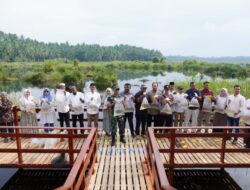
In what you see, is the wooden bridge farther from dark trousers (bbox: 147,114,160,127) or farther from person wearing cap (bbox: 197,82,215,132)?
person wearing cap (bbox: 197,82,215,132)

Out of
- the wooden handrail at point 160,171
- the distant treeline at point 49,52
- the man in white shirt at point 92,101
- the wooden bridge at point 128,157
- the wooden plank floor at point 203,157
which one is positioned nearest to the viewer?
the wooden handrail at point 160,171

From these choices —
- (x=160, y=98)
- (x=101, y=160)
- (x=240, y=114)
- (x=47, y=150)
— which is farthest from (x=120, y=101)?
(x=240, y=114)

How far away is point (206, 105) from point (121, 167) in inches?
Result: 138

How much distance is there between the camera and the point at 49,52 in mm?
122562

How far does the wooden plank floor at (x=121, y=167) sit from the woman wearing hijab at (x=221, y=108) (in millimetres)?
2356

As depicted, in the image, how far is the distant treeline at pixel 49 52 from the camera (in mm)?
96562

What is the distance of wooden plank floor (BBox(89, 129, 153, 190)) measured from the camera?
19.3ft

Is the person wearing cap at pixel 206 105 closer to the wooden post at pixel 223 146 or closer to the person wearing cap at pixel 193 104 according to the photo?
the person wearing cap at pixel 193 104

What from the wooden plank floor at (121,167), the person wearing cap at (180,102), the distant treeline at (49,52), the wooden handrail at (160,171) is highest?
the distant treeline at (49,52)

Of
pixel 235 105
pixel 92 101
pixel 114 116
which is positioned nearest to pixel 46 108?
pixel 92 101

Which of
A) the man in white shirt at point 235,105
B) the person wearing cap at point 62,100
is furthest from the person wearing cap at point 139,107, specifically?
the man in white shirt at point 235,105

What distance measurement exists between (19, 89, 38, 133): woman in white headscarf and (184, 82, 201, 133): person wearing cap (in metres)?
4.67

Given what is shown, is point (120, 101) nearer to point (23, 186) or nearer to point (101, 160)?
point (101, 160)

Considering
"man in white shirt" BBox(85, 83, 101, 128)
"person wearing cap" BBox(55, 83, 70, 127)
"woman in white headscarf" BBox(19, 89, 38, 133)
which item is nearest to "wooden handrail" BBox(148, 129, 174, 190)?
"man in white shirt" BBox(85, 83, 101, 128)
